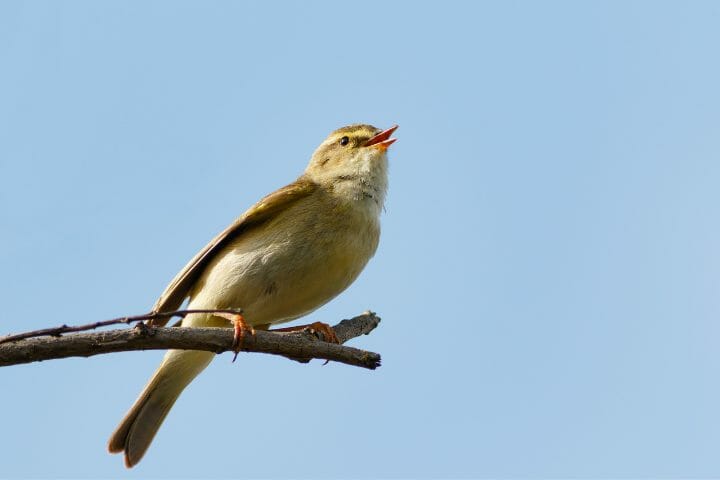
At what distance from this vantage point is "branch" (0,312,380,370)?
4422 millimetres

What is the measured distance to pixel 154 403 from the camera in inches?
279

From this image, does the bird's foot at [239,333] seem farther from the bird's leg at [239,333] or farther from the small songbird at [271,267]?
the small songbird at [271,267]

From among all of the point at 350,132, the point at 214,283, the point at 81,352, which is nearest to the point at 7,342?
the point at 81,352

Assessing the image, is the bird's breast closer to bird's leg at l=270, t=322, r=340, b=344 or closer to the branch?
bird's leg at l=270, t=322, r=340, b=344

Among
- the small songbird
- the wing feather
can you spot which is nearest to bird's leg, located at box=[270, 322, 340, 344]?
the small songbird

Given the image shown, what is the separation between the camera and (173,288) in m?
6.80

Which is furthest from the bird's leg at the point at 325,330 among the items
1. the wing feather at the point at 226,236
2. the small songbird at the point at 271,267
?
the wing feather at the point at 226,236

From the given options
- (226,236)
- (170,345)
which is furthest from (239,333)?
(226,236)

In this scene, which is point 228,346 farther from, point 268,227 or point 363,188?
point 363,188

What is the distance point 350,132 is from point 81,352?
4260 millimetres

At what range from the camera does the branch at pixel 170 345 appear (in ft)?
14.5

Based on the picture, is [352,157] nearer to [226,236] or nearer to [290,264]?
[226,236]

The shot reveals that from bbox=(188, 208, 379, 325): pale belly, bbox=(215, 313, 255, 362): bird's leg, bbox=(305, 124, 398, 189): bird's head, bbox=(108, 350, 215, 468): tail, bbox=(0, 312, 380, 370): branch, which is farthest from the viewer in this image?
bbox=(305, 124, 398, 189): bird's head

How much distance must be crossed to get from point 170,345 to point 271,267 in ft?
5.89
